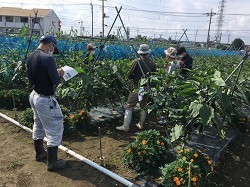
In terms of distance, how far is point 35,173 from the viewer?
11.3 ft

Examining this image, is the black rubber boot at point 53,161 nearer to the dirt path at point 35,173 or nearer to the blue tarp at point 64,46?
the dirt path at point 35,173

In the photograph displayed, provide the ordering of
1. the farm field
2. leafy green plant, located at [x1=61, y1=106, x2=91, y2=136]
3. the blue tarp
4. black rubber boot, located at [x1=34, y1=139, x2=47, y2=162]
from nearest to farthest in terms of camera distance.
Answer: the farm field, black rubber boot, located at [x1=34, y1=139, x2=47, y2=162], leafy green plant, located at [x1=61, y1=106, x2=91, y2=136], the blue tarp

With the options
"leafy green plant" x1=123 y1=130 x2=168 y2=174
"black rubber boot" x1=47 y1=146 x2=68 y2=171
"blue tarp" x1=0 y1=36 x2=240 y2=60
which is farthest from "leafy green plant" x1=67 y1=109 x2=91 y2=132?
"blue tarp" x1=0 y1=36 x2=240 y2=60

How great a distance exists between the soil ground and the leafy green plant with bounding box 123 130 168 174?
5.7 inches

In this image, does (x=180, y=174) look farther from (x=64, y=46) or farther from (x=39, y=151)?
(x=64, y=46)

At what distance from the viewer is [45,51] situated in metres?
3.41

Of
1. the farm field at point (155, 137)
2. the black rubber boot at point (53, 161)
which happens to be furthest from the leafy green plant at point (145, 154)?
the black rubber boot at point (53, 161)

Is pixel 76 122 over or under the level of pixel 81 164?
over

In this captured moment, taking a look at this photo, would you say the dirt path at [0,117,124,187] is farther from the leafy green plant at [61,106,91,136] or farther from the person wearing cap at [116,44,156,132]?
the person wearing cap at [116,44,156,132]

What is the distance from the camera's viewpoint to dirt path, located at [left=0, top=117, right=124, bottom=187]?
10.7 ft

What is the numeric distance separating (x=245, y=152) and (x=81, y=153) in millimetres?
2869

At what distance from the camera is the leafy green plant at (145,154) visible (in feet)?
11.2

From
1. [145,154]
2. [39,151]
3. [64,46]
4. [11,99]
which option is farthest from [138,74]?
[64,46]

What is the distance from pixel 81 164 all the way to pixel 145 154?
0.97 m
